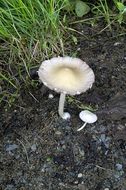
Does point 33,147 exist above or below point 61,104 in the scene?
below

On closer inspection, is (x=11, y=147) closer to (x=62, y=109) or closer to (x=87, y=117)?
(x=62, y=109)

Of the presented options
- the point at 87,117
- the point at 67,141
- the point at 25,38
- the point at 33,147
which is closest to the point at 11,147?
the point at 33,147

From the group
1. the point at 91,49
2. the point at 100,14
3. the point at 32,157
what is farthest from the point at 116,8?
the point at 32,157

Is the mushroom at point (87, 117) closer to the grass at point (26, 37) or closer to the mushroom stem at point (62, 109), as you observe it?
the mushroom stem at point (62, 109)

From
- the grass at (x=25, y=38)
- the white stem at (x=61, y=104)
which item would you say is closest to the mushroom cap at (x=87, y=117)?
the white stem at (x=61, y=104)

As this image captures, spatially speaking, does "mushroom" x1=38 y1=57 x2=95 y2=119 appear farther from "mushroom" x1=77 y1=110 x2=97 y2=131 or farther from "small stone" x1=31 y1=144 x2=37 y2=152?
"small stone" x1=31 y1=144 x2=37 y2=152

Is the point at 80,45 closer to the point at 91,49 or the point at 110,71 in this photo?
the point at 91,49
